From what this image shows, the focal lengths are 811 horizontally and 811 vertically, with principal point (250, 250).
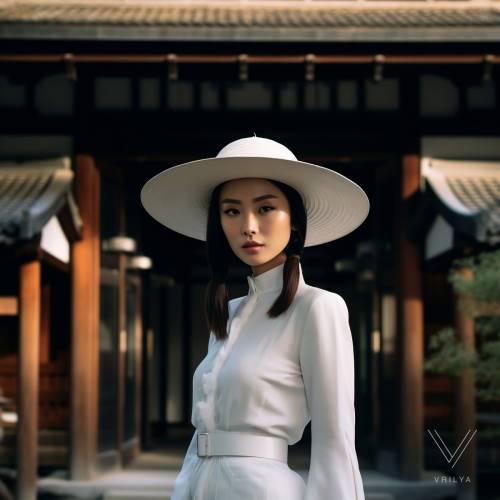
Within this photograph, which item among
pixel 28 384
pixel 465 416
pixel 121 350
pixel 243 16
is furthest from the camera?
pixel 121 350

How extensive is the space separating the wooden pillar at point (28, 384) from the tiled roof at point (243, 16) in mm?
2367

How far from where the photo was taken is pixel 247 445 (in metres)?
1.96

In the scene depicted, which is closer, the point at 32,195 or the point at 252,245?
the point at 252,245

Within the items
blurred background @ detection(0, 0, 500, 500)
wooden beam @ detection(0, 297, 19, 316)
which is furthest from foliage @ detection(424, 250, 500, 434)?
wooden beam @ detection(0, 297, 19, 316)

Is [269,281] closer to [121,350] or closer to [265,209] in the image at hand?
[265,209]

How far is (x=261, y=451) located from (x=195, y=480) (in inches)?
7.9

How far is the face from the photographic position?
2162mm

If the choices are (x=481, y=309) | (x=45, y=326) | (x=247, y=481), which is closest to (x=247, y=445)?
(x=247, y=481)

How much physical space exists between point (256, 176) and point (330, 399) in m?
0.64

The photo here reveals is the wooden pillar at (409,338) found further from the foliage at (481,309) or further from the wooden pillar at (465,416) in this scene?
the foliage at (481,309)

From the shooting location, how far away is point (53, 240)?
7.25 m

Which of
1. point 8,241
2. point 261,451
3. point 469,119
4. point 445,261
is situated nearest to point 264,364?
point 261,451

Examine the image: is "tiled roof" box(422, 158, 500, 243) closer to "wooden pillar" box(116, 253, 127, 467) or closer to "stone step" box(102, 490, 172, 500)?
"wooden pillar" box(116, 253, 127, 467)

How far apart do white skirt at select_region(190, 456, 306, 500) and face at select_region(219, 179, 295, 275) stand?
0.53 m
